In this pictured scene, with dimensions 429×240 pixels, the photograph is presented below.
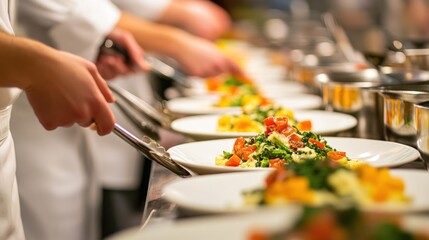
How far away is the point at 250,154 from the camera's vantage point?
1.82 m

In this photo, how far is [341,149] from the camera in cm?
193

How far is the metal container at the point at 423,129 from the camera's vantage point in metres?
1.65

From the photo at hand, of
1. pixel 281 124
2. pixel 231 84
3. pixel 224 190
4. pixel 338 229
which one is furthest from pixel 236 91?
pixel 338 229

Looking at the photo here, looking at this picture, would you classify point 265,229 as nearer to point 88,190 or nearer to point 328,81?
point 328,81

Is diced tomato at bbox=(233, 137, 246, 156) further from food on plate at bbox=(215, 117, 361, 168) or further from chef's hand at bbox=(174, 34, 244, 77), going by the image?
chef's hand at bbox=(174, 34, 244, 77)

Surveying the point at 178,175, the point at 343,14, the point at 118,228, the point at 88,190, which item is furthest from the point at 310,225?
the point at 343,14

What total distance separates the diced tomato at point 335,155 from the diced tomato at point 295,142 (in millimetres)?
76

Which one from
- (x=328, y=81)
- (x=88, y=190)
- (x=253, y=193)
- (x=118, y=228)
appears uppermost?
(x=253, y=193)

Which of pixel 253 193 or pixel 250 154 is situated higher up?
pixel 253 193

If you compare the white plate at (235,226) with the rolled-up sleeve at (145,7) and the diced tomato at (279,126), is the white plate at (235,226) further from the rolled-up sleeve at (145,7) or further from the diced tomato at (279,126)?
the rolled-up sleeve at (145,7)

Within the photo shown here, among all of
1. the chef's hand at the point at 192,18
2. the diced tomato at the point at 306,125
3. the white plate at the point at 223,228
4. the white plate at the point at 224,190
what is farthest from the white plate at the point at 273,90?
the white plate at the point at 223,228

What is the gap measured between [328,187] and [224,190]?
0.21 metres

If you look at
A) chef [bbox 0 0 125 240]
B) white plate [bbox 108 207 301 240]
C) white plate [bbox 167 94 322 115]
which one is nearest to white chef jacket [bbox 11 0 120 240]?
white plate [bbox 167 94 322 115]

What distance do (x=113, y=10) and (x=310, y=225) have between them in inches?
90.1
